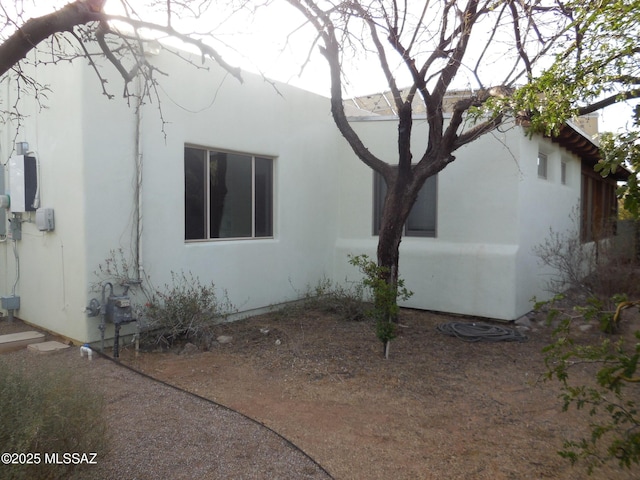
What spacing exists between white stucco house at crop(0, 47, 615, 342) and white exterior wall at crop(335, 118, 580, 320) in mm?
24

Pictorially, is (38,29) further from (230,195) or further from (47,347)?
(230,195)

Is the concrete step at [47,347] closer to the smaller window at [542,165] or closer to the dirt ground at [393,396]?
the dirt ground at [393,396]

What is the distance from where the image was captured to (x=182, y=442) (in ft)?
13.2

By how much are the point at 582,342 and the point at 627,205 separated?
5.97m

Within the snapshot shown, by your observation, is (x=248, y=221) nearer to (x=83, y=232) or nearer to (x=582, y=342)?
(x=83, y=232)

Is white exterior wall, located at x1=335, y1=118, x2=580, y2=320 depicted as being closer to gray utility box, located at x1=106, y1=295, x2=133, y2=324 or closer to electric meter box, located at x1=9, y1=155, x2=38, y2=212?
gray utility box, located at x1=106, y1=295, x2=133, y2=324

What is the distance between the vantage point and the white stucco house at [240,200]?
21.8 feet

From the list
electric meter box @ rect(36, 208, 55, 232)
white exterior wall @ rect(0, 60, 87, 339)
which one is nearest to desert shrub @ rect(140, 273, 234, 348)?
white exterior wall @ rect(0, 60, 87, 339)

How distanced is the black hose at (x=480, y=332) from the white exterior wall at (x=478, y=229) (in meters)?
0.78

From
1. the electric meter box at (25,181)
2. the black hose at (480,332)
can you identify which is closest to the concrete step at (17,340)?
the electric meter box at (25,181)

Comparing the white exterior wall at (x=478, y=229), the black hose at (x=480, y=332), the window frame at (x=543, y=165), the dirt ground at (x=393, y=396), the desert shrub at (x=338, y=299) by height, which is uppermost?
the window frame at (x=543, y=165)

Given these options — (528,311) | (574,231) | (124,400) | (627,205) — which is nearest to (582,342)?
(528,311)

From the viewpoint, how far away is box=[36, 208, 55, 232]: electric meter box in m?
6.83

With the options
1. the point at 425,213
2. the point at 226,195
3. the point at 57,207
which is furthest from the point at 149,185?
the point at 425,213
